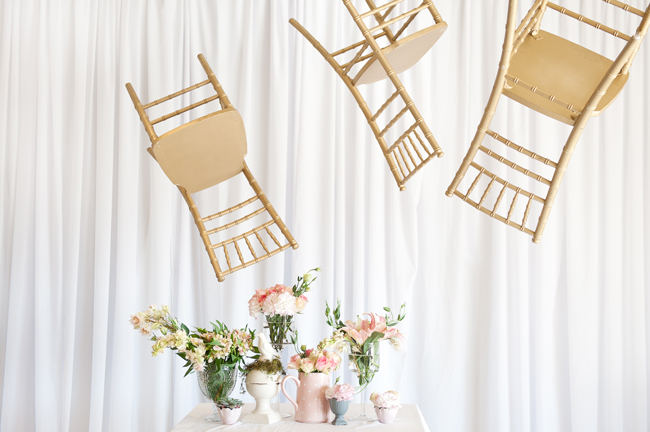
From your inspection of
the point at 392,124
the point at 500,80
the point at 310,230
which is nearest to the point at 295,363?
the point at 392,124

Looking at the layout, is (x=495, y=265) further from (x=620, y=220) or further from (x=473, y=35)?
(x=473, y=35)

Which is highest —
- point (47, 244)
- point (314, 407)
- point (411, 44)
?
point (411, 44)

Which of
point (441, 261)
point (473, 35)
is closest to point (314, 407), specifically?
point (441, 261)

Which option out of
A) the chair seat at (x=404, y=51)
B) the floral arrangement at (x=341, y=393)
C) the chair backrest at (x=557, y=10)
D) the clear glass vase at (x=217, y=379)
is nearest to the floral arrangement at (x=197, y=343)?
the clear glass vase at (x=217, y=379)

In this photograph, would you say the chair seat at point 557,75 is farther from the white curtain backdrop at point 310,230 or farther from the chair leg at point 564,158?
the white curtain backdrop at point 310,230

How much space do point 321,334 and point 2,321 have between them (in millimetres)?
1694

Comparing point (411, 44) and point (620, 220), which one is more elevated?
point (411, 44)

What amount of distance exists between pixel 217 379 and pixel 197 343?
16 centimetres

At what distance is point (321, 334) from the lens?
140 inches

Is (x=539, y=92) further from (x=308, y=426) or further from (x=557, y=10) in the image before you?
(x=308, y=426)

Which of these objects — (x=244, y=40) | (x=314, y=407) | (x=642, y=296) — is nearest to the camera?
(x=314, y=407)

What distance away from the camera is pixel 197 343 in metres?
2.49

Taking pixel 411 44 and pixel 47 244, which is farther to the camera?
pixel 47 244

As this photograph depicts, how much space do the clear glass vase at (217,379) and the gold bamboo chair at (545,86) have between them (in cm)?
104
